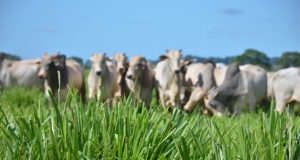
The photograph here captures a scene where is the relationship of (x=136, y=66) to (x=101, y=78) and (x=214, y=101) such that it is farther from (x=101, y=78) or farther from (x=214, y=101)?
(x=214, y=101)

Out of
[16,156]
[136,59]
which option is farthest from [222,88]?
[16,156]

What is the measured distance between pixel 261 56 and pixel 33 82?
210 ft

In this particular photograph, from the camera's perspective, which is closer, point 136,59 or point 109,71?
point 136,59

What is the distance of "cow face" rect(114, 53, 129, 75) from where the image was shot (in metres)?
7.36

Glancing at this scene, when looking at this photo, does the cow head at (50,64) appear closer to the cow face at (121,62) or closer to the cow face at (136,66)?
the cow face at (121,62)

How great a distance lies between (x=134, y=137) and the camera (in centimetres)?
162

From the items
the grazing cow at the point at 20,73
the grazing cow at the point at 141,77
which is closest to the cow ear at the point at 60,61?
the grazing cow at the point at 141,77

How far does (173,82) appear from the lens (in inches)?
305

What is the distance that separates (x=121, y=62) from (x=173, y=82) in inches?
51.7

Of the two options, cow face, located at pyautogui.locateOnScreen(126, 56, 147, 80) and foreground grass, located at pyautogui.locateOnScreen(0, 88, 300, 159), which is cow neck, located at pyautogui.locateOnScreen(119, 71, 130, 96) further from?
foreground grass, located at pyautogui.locateOnScreen(0, 88, 300, 159)

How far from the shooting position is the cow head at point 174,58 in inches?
293

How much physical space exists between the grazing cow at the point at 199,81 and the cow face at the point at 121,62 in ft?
5.60

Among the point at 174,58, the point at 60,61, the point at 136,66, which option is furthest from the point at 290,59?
the point at 60,61

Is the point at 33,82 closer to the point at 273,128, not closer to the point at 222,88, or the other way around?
the point at 222,88
